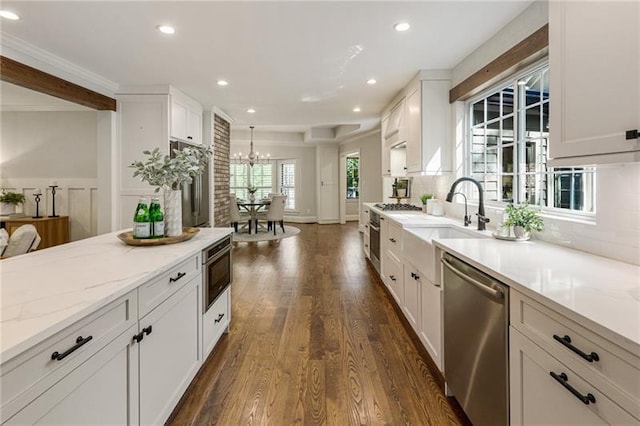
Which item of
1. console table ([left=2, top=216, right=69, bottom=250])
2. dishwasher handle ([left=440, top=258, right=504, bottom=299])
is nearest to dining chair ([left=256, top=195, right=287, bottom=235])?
console table ([left=2, top=216, right=69, bottom=250])

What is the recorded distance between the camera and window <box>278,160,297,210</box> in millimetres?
10477

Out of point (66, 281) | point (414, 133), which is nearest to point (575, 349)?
point (66, 281)

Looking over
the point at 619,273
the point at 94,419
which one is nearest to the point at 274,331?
the point at 94,419

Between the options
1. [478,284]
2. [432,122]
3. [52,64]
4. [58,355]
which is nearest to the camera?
[58,355]

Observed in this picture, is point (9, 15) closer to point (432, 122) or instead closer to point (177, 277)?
point (177, 277)

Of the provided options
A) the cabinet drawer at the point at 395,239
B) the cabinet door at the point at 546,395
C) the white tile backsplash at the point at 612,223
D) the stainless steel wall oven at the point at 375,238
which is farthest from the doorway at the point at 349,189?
the cabinet door at the point at 546,395

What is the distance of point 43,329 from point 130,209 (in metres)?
4.08

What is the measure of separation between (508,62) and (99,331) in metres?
2.98

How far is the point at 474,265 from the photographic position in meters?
1.46

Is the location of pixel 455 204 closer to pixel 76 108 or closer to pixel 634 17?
pixel 634 17

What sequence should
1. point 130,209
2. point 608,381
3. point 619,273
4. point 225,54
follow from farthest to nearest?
point 130,209 < point 225,54 < point 619,273 < point 608,381

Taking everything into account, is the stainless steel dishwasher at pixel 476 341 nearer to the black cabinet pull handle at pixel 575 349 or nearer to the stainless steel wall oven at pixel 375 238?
the black cabinet pull handle at pixel 575 349

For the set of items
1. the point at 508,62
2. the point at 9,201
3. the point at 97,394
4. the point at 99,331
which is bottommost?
the point at 97,394

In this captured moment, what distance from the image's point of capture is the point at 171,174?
6.68 feet
